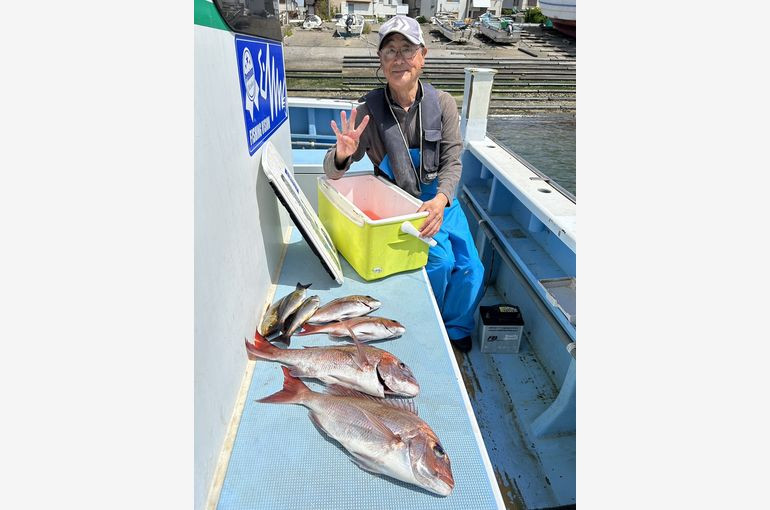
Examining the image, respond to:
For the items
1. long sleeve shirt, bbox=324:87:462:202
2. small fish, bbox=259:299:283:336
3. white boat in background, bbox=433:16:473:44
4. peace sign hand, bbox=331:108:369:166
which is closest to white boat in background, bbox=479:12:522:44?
white boat in background, bbox=433:16:473:44

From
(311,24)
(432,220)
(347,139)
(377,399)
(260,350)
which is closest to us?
(377,399)

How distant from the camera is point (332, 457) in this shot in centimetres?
149

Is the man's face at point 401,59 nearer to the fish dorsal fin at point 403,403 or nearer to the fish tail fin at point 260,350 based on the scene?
the fish tail fin at point 260,350

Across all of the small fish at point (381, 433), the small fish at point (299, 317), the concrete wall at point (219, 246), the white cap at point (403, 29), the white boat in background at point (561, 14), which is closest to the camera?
the concrete wall at point (219, 246)

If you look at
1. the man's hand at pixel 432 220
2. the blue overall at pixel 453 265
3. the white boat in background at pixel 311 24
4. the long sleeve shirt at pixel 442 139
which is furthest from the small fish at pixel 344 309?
the white boat in background at pixel 311 24

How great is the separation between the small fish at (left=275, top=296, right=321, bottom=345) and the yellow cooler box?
47 cm

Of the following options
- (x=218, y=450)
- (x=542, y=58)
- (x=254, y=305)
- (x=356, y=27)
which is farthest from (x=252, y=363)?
(x=356, y=27)

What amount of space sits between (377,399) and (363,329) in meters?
0.44

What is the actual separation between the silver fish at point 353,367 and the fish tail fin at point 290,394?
76mm

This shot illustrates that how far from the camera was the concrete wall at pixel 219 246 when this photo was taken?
1.30 m

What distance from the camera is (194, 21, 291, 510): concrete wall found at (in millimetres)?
1297

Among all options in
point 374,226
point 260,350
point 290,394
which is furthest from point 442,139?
point 290,394

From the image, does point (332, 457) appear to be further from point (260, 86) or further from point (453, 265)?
point (260, 86)

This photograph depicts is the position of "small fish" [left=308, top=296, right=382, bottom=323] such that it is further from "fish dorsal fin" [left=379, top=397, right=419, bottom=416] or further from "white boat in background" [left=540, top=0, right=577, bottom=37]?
"white boat in background" [left=540, top=0, right=577, bottom=37]
